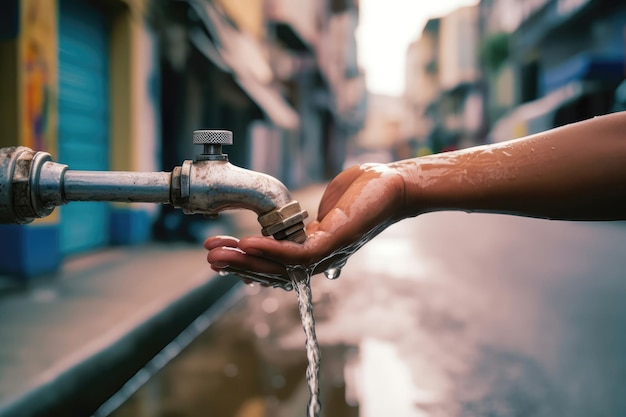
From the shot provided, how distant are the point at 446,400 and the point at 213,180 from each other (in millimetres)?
1730

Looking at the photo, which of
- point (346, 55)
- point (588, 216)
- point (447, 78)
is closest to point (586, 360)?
point (588, 216)

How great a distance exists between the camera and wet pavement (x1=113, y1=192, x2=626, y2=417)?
2.70 meters

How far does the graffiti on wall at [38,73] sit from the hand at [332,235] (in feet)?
13.2

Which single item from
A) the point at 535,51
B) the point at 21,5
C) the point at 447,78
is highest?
the point at 447,78

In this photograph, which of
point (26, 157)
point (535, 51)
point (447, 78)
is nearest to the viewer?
point (26, 157)

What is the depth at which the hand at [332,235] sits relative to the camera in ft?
5.18

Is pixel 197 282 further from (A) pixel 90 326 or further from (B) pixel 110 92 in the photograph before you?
(B) pixel 110 92

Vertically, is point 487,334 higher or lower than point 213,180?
lower

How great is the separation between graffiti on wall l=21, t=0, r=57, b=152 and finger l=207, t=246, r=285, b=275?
13.6 ft

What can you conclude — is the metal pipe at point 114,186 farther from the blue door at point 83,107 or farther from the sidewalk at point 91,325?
the blue door at point 83,107

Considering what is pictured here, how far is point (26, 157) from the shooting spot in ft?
4.77

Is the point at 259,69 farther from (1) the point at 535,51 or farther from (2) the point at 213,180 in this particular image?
(1) the point at 535,51

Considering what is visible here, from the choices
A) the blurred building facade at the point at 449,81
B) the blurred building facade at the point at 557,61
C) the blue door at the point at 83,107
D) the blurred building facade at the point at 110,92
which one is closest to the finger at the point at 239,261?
the blurred building facade at the point at 110,92

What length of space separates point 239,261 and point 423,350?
2.20 meters
